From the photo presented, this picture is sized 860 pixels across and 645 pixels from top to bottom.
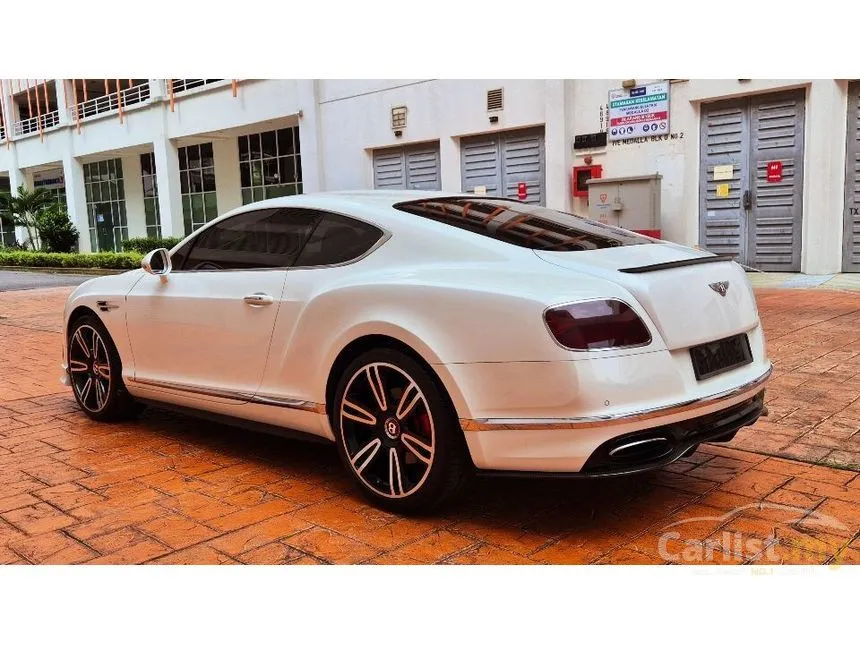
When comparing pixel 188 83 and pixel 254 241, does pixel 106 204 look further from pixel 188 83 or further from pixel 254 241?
pixel 254 241

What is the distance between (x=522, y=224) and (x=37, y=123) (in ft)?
120

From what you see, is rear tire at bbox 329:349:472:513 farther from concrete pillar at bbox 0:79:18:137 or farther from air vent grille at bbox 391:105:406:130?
concrete pillar at bbox 0:79:18:137

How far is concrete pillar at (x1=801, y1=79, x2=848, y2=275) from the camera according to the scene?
11.7 m

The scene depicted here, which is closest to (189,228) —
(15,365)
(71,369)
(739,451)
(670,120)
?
(670,120)

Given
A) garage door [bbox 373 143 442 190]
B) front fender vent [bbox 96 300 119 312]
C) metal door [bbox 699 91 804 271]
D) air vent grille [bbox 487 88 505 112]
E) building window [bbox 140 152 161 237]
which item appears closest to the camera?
front fender vent [bbox 96 300 119 312]

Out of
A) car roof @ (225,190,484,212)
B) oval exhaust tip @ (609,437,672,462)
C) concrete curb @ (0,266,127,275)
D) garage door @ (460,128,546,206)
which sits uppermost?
garage door @ (460,128,546,206)

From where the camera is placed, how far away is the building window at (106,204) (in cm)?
3133

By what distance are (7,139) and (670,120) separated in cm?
3396

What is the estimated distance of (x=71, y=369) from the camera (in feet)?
17.4

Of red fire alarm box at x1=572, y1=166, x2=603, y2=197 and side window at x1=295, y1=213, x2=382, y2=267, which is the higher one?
red fire alarm box at x1=572, y1=166, x2=603, y2=197

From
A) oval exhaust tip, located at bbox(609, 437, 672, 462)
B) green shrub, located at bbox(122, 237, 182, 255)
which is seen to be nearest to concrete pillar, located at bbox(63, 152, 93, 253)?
green shrub, located at bbox(122, 237, 182, 255)

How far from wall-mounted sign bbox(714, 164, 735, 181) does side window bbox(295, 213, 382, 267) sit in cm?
1061

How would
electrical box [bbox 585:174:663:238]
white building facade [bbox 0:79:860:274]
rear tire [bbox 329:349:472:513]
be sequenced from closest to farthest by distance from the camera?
rear tire [bbox 329:349:472:513] < white building facade [bbox 0:79:860:274] < electrical box [bbox 585:174:663:238]

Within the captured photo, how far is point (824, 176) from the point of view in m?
11.9
